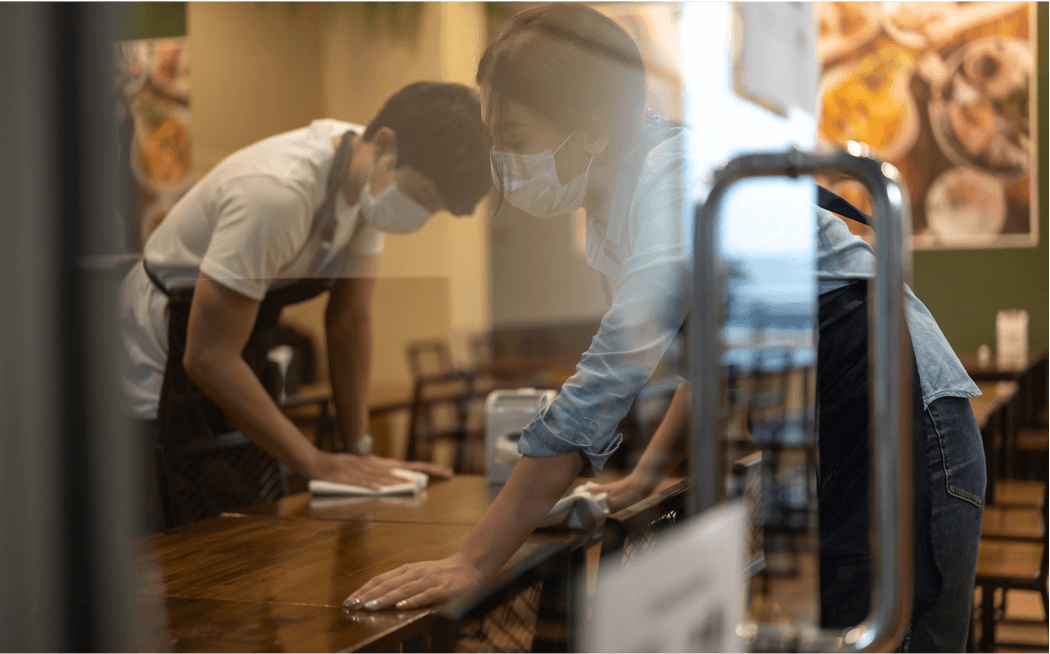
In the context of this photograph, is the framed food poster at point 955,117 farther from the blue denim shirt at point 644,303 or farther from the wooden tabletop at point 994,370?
the blue denim shirt at point 644,303

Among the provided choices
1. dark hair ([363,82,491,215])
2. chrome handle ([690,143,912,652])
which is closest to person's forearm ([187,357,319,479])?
dark hair ([363,82,491,215])

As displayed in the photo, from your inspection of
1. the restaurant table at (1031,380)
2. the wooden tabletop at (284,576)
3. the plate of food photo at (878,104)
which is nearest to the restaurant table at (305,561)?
the wooden tabletop at (284,576)

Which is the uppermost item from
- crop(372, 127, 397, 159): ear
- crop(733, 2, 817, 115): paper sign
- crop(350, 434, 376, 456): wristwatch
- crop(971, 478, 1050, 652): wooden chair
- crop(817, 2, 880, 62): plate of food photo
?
crop(817, 2, 880, 62): plate of food photo

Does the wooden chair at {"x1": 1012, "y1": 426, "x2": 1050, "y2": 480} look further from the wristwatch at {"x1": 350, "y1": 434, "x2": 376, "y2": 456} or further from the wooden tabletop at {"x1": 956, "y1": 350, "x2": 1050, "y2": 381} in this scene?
the wristwatch at {"x1": 350, "y1": 434, "x2": 376, "y2": 456}

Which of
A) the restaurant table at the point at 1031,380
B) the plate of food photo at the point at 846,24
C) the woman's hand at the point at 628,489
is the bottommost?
the restaurant table at the point at 1031,380

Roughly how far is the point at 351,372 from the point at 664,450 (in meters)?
0.54

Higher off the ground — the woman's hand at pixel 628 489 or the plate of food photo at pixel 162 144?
the plate of food photo at pixel 162 144

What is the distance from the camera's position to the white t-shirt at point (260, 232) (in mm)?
1395

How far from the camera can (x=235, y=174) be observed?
1401 mm

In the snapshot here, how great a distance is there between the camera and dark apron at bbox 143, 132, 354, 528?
1.49m

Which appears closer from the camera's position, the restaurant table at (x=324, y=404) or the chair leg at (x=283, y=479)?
the restaurant table at (x=324, y=404)

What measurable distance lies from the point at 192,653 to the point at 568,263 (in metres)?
0.64

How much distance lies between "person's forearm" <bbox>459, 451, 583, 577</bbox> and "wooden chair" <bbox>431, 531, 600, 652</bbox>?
78 millimetres

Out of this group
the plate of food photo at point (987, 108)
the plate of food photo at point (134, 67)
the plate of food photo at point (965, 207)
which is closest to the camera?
the plate of food photo at point (134, 67)
